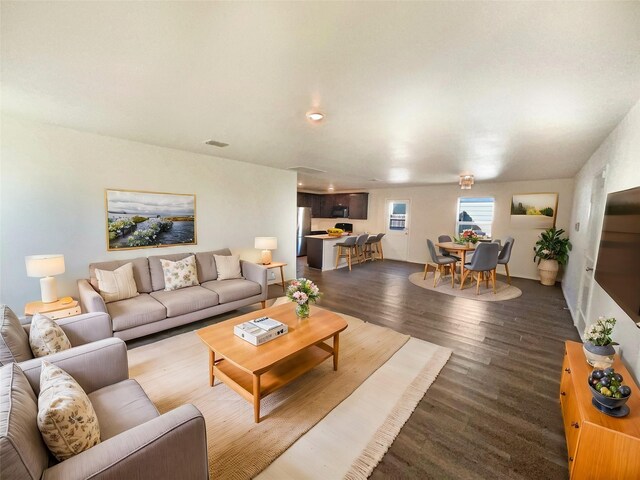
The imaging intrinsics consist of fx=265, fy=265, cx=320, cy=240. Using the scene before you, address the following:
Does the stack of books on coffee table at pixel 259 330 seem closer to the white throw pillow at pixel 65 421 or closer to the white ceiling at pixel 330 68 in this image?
the white throw pillow at pixel 65 421

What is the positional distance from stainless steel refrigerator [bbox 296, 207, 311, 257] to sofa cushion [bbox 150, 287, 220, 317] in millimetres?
4718

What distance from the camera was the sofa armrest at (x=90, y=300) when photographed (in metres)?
2.52

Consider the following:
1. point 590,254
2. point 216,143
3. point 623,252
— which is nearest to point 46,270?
point 216,143

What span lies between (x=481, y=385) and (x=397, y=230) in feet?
21.4

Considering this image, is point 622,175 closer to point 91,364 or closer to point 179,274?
point 91,364

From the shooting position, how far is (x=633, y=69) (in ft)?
4.96

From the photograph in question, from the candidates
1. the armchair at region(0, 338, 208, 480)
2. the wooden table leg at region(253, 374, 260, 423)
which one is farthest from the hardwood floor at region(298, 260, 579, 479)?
the armchair at region(0, 338, 208, 480)

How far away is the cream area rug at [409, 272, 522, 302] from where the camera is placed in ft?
15.6

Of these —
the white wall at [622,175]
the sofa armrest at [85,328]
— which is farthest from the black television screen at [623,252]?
the sofa armrest at [85,328]

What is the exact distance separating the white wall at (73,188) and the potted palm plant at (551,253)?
6.44 m

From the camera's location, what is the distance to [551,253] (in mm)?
5527

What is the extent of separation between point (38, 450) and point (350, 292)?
431 cm

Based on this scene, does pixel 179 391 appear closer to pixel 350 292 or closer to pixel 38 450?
pixel 38 450

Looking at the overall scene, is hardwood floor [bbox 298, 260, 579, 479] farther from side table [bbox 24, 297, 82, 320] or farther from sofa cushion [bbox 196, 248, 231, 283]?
side table [bbox 24, 297, 82, 320]
